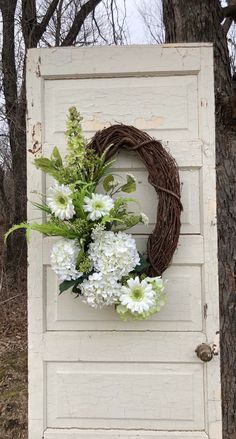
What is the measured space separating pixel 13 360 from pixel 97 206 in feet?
12.9

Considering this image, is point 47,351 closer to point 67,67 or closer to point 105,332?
point 105,332

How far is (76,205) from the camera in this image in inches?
82.8

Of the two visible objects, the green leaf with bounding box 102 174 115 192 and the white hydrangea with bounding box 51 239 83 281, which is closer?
the white hydrangea with bounding box 51 239 83 281

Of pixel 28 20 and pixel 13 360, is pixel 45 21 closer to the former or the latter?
pixel 28 20

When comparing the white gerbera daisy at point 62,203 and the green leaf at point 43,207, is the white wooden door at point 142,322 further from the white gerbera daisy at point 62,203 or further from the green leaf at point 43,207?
the white gerbera daisy at point 62,203

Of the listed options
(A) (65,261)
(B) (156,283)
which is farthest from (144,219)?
(A) (65,261)

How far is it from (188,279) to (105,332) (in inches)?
19.4

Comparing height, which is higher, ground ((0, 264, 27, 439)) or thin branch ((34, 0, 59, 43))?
thin branch ((34, 0, 59, 43))

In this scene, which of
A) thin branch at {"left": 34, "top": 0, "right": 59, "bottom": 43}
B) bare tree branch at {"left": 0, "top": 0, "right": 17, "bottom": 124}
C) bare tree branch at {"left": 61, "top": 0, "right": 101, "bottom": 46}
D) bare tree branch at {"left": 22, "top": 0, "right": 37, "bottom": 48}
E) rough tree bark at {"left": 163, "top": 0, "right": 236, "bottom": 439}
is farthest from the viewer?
bare tree branch at {"left": 0, "top": 0, "right": 17, "bottom": 124}

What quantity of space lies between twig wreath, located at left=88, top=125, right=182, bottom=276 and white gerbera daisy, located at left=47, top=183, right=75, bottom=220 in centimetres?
33

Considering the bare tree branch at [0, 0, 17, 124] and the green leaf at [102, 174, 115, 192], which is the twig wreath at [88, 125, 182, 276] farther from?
the bare tree branch at [0, 0, 17, 124]

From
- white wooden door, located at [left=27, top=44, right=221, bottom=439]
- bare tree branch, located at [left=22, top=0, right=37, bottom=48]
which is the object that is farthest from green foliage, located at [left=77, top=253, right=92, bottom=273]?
bare tree branch, located at [left=22, top=0, right=37, bottom=48]

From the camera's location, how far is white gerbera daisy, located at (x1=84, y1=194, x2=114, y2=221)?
2072mm

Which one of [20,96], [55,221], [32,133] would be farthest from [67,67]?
[20,96]
